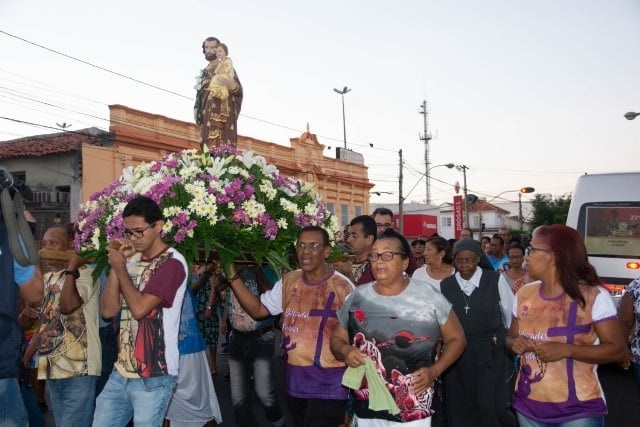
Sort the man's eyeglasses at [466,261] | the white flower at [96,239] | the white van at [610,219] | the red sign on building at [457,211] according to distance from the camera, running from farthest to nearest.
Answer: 1. the red sign on building at [457,211]
2. the white van at [610,219]
3. the man's eyeglasses at [466,261]
4. the white flower at [96,239]

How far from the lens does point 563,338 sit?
11.5 ft

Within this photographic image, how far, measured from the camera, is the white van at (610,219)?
10.1 meters

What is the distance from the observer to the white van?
33.3ft

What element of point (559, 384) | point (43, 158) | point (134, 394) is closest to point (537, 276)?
point (559, 384)

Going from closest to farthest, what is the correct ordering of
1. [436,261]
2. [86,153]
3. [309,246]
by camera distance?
[309,246] → [436,261] → [86,153]

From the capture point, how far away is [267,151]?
29.6 m

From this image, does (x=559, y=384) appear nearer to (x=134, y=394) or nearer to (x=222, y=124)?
(x=134, y=394)

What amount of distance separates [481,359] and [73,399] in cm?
340

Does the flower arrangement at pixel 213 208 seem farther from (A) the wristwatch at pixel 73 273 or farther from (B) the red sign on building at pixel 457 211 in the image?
(B) the red sign on building at pixel 457 211

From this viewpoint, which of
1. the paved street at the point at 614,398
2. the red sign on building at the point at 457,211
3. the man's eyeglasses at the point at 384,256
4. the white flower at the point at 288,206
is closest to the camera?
the man's eyeglasses at the point at 384,256

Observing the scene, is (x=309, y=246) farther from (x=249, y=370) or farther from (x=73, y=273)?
(x=249, y=370)

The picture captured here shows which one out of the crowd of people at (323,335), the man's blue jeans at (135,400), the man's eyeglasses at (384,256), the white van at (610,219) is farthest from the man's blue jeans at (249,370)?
the white van at (610,219)

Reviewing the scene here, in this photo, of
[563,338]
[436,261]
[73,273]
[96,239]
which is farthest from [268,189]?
[436,261]

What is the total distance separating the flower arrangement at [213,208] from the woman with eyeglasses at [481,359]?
184 cm
